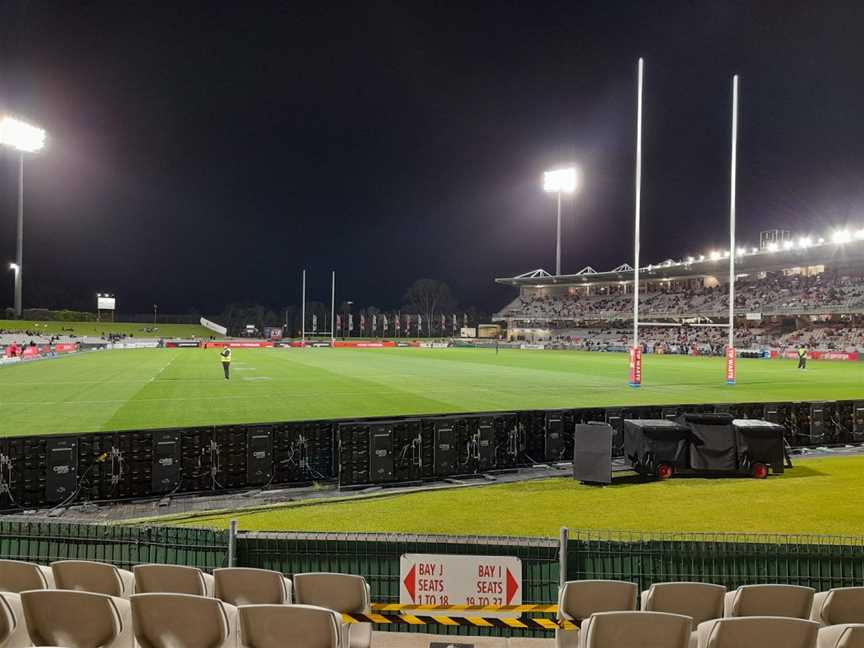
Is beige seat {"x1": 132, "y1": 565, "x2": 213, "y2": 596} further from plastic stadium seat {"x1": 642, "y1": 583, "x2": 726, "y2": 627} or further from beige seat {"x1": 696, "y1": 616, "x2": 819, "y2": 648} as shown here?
beige seat {"x1": 696, "y1": 616, "x2": 819, "y2": 648}

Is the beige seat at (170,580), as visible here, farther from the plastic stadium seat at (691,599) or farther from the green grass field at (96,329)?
the green grass field at (96,329)

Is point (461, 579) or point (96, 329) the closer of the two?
point (461, 579)

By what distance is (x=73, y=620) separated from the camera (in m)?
4.39

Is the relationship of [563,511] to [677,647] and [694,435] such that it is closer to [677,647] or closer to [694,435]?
[694,435]

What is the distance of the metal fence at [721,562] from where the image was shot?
6.36 metres

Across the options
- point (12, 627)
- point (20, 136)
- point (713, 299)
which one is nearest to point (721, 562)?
point (12, 627)

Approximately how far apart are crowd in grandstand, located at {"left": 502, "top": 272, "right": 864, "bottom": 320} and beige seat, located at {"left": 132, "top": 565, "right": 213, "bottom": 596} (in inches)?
3257

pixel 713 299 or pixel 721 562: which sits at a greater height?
pixel 713 299

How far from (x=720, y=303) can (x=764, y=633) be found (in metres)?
98.8

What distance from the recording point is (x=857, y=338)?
239ft

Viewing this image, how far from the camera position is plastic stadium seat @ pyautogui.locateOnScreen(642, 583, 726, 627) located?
4.98 m

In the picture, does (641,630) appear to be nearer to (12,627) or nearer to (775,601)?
(775,601)

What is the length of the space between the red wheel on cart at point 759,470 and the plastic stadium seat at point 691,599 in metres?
11.0

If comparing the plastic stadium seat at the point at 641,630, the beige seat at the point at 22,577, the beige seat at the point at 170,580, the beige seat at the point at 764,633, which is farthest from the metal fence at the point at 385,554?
the beige seat at the point at 764,633
